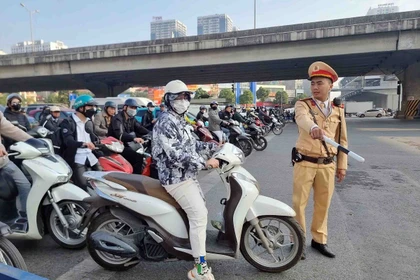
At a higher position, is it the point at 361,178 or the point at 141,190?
the point at 141,190

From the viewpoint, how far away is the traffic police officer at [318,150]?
312cm

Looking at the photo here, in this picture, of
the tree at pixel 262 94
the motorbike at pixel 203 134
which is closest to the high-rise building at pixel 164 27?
the tree at pixel 262 94

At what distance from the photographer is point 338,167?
3367 mm

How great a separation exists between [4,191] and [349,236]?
3.74 meters

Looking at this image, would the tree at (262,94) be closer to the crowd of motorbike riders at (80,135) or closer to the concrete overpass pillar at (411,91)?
the concrete overpass pillar at (411,91)

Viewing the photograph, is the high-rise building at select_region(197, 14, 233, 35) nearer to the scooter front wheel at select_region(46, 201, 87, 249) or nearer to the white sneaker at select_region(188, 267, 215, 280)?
the scooter front wheel at select_region(46, 201, 87, 249)

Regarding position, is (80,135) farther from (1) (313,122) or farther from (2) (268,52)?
(2) (268,52)

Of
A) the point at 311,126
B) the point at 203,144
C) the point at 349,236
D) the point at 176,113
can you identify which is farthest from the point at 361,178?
the point at 176,113

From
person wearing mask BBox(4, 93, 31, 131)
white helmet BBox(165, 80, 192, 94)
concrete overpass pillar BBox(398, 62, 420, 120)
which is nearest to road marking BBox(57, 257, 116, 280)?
white helmet BBox(165, 80, 192, 94)

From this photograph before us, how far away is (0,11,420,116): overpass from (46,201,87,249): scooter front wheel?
65.1ft

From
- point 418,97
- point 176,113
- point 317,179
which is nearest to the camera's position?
point 176,113

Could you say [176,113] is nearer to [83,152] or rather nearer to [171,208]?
[171,208]

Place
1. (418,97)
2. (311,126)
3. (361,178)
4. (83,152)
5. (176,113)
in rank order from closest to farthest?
(176,113)
(311,126)
(83,152)
(361,178)
(418,97)

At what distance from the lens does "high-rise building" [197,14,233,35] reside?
4129 inches
